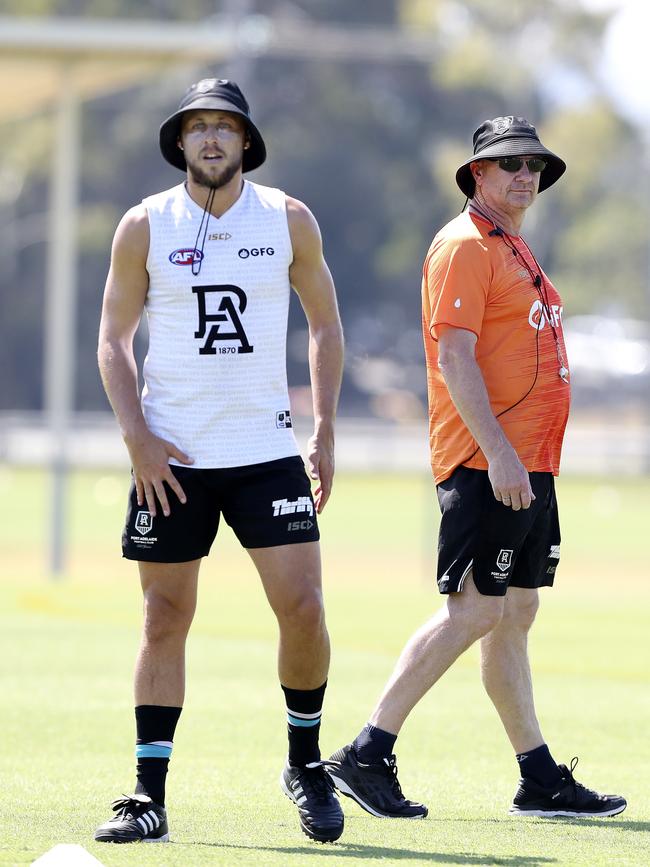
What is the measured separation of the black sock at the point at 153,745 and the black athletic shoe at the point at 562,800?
4.48 ft

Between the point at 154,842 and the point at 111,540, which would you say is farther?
the point at 111,540

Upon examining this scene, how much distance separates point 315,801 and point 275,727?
2378 mm

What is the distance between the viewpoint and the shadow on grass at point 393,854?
5.11 m

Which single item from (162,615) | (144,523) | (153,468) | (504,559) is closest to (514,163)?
(504,559)

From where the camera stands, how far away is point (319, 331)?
584 centimetres

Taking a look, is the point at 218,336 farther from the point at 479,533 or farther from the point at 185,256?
the point at 479,533

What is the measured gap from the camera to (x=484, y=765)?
7.09 metres

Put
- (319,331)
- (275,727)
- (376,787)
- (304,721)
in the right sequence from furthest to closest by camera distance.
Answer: (275,727) → (376,787) → (319,331) → (304,721)

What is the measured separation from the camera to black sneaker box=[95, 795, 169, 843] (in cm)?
529

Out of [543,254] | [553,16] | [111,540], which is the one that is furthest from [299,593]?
[553,16]

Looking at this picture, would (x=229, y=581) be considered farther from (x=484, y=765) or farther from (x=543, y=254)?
(x=543, y=254)

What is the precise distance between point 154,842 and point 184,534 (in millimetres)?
987

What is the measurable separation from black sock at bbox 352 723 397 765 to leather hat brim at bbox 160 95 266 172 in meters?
2.05

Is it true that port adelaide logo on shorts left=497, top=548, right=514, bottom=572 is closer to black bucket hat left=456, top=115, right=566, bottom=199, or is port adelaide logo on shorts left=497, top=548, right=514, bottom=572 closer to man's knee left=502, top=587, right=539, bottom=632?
man's knee left=502, top=587, right=539, bottom=632
